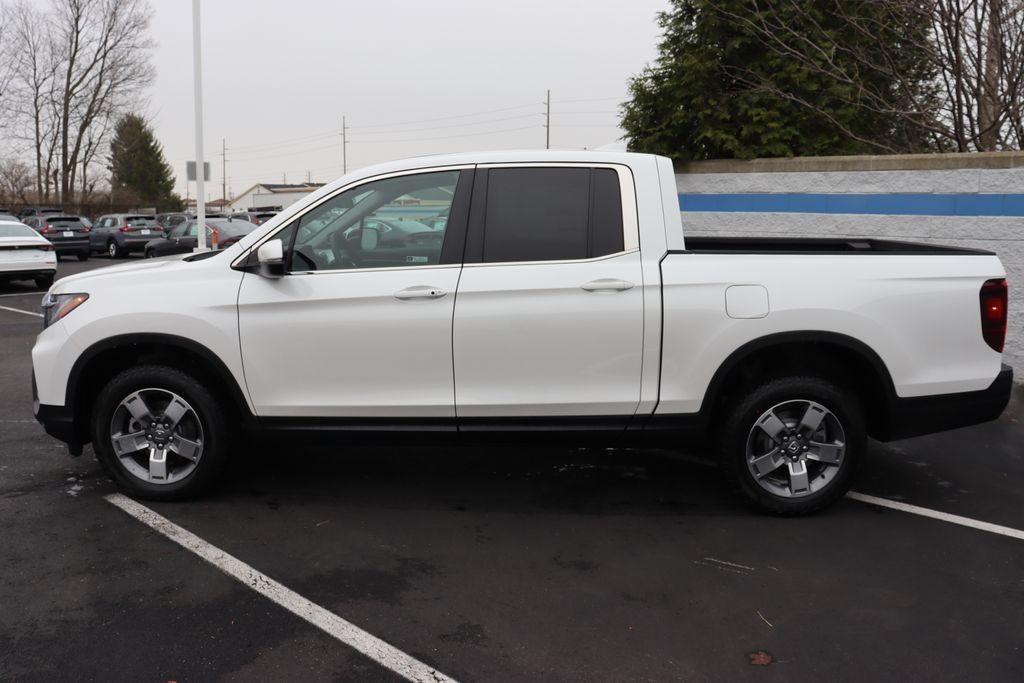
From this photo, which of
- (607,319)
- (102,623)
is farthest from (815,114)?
(102,623)

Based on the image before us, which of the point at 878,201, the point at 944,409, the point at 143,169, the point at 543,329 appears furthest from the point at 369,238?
the point at 143,169

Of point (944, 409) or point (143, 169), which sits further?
point (143, 169)

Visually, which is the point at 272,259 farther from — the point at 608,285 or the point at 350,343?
the point at 608,285

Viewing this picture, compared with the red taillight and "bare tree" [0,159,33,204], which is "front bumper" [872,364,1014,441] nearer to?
the red taillight

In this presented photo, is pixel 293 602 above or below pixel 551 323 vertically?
below

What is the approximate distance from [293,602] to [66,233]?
27.0 metres

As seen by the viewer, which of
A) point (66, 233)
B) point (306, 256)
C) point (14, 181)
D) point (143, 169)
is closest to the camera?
point (306, 256)

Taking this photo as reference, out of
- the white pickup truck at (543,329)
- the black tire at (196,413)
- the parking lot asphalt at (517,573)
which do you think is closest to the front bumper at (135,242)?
the parking lot asphalt at (517,573)

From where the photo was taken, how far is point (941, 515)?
194 inches

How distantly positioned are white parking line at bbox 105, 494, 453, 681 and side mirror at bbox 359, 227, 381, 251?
1.71 metres

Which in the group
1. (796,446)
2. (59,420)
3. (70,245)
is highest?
(70,245)

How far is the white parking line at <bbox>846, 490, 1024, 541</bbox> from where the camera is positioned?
4.66m

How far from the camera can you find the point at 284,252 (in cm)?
476

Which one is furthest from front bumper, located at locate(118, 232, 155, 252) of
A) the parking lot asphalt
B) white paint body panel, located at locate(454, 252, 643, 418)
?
white paint body panel, located at locate(454, 252, 643, 418)
